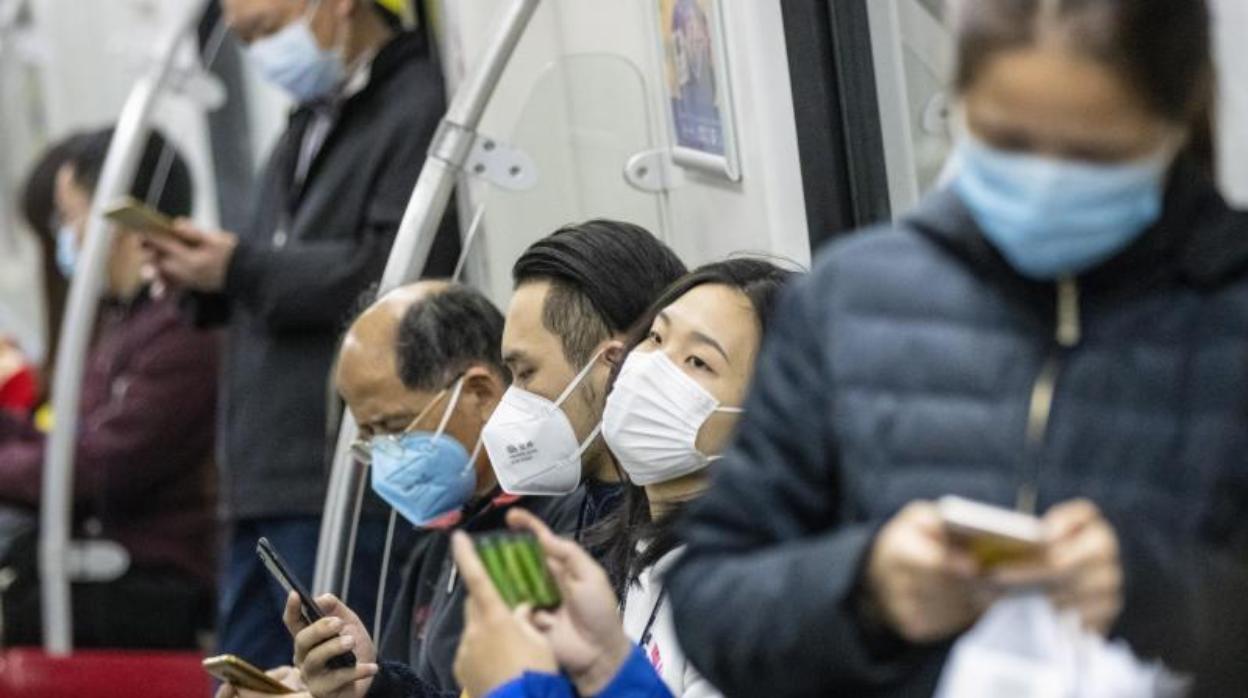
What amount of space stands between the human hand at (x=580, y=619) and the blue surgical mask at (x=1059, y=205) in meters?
0.52

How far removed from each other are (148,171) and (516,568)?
4.23 meters

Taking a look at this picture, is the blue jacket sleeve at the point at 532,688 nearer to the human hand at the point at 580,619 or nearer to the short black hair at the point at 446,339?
the human hand at the point at 580,619

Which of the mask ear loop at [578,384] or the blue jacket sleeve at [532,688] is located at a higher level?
the blue jacket sleeve at [532,688]

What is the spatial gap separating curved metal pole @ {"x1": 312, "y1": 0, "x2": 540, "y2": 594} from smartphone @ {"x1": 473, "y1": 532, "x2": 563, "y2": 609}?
2.04 metres

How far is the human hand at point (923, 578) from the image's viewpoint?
5.74 ft

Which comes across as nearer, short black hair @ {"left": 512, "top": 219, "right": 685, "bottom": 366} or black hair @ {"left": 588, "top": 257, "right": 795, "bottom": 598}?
black hair @ {"left": 588, "top": 257, "right": 795, "bottom": 598}

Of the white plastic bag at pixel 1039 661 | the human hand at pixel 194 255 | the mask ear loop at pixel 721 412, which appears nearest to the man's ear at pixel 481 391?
the mask ear loop at pixel 721 412

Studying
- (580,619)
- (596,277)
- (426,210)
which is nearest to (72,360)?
(426,210)

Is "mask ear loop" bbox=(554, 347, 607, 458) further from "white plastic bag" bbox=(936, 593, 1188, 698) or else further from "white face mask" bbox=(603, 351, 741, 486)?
"white plastic bag" bbox=(936, 593, 1188, 698)

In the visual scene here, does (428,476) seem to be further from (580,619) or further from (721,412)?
(580,619)

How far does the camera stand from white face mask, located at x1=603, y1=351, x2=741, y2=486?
304 cm

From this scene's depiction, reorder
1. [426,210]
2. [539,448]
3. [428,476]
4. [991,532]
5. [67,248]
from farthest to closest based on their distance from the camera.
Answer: [67,248] → [426,210] → [428,476] → [539,448] → [991,532]

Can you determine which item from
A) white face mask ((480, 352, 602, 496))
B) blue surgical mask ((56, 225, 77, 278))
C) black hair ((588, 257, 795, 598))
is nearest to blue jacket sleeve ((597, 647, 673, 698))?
black hair ((588, 257, 795, 598))

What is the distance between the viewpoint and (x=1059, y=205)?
5.94ft
